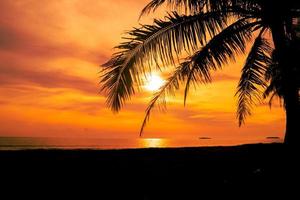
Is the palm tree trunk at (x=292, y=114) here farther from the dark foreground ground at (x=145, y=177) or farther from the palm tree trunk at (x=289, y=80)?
the dark foreground ground at (x=145, y=177)

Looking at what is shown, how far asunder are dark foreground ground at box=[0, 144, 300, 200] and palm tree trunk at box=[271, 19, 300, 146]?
1094mm

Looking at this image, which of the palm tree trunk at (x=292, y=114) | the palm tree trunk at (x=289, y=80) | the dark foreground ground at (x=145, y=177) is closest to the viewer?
the dark foreground ground at (x=145, y=177)

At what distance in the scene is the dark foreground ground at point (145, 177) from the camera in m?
3.37

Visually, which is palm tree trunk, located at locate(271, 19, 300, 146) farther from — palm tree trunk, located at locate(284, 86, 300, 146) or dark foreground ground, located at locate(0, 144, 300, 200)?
dark foreground ground, located at locate(0, 144, 300, 200)

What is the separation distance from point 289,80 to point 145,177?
350 cm

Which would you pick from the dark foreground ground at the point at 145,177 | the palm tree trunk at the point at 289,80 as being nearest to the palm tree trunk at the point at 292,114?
the palm tree trunk at the point at 289,80

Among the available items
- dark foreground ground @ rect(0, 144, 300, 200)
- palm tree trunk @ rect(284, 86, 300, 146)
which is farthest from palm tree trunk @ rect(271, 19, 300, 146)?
dark foreground ground @ rect(0, 144, 300, 200)

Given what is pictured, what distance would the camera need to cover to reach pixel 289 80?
621cm

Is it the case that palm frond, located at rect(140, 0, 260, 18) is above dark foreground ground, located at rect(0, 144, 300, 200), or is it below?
above

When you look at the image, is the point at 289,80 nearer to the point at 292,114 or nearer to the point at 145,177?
the point at 292,114

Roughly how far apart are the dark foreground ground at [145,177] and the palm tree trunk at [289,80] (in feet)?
3.59

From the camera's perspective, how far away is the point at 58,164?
4.21m

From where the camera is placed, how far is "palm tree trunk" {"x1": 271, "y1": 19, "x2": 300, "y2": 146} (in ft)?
20.3

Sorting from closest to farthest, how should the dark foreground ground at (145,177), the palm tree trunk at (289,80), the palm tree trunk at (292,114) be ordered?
the dark foreground ground at (145,177) → the palm tree trunk at (289,80) → the palm tree trunk at (292,114)
